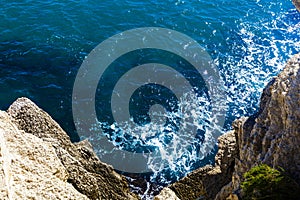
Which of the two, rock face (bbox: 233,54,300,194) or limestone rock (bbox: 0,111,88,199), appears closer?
limestone rock (bbox: 0,111,88,199)

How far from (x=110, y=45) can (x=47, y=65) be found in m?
6.08

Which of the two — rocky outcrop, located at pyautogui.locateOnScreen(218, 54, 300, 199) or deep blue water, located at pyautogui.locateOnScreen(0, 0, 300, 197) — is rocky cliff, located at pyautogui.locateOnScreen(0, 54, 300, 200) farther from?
deep blue water, located at pyautogui.locateOnScreen(0, 0, 300, 197)

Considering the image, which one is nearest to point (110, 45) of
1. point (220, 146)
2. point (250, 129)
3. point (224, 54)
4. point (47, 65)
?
point (47, 65)

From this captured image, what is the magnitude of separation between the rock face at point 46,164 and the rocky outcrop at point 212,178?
10.1 feet

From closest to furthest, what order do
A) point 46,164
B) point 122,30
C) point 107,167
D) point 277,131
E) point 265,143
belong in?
point 46,164, point 277,131, point 265,143, point 107,167, point 122,30

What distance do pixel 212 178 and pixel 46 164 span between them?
9555mm

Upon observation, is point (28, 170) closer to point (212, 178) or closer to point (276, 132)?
point (276, 132)

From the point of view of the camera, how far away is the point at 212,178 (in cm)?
2234

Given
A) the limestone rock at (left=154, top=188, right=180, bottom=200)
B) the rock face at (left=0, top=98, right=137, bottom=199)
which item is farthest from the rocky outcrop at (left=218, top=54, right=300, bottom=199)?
the rock face at (left=0, top=98, right=137, bottom=199)

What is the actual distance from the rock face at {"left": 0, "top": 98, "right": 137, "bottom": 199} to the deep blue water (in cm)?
869

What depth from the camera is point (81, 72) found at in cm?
3619

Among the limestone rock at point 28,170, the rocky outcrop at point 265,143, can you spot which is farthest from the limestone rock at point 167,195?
the limestone rock at point 28,170

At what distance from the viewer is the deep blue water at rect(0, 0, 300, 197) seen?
34656mm

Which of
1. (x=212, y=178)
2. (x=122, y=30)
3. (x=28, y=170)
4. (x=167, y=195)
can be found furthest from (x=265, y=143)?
(x=122, y=30)
